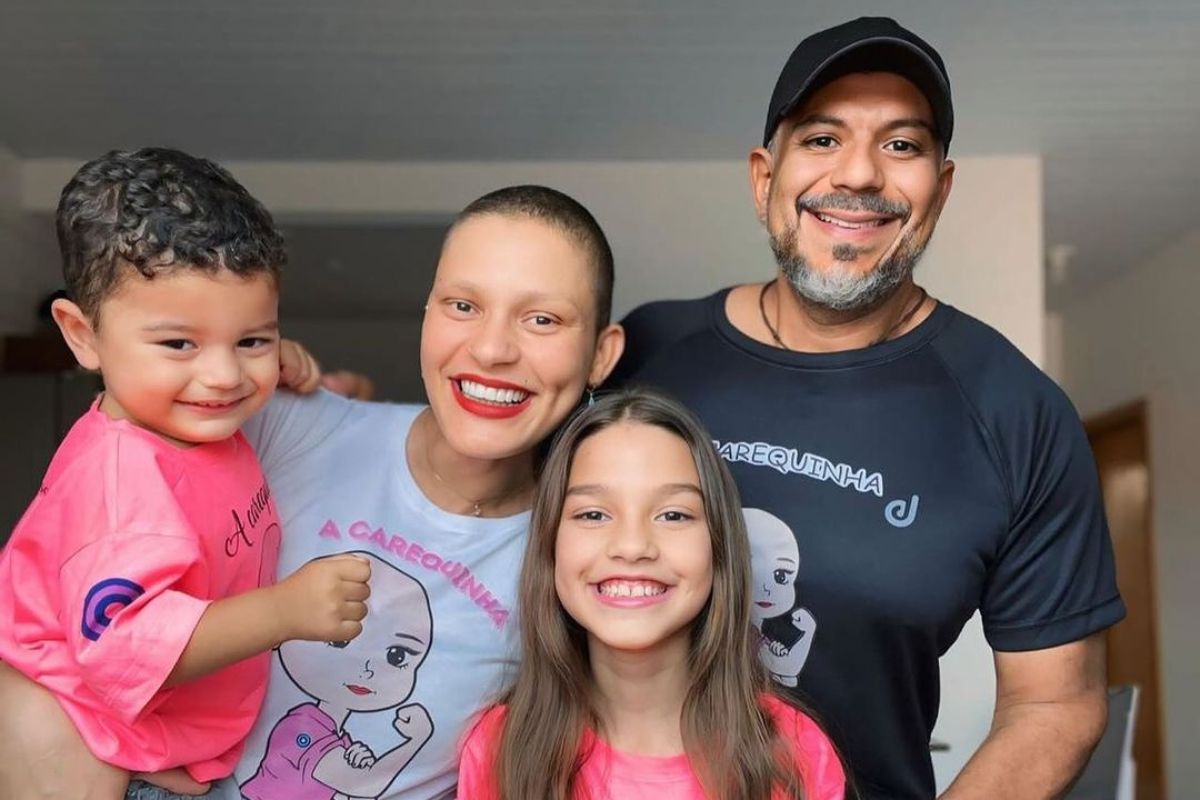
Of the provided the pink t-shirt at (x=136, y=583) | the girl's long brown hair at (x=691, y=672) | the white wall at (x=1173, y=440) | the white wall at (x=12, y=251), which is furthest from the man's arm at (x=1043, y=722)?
the white wall at (x=1173, y=440)

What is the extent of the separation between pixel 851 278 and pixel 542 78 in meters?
2.94

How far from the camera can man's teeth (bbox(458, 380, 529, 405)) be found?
1523 mm

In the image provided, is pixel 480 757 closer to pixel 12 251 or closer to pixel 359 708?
pixel 359 708

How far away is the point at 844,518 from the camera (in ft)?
5.32

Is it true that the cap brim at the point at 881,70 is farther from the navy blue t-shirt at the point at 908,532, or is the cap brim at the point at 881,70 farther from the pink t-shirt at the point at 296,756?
the pink t-shirt at the point at 296,756

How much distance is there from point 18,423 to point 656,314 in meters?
3.69

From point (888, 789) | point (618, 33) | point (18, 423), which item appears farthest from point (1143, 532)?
point (888, 789)

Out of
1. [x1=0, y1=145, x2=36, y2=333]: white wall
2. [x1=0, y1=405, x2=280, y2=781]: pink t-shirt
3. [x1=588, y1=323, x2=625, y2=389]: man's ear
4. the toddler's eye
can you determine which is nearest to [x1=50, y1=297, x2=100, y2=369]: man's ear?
[x1=0, y1=405, x2=280, y2=781]: pink t-shirt

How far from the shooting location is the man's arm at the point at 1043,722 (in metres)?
1.57

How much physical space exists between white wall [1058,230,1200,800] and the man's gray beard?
518 centimetres

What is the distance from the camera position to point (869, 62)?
164cm

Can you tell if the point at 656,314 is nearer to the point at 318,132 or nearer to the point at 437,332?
the point at 437,332

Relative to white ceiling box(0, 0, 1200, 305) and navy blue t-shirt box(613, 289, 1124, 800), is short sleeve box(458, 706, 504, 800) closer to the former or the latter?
navy blue t-shirt box(613, 289, 1124, 800)

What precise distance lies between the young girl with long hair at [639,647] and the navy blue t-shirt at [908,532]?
12cm
